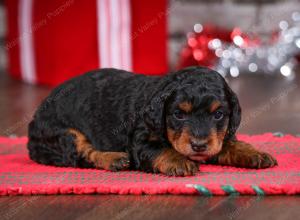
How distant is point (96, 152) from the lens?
317 centimetres

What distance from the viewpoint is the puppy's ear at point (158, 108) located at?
9.63 feet

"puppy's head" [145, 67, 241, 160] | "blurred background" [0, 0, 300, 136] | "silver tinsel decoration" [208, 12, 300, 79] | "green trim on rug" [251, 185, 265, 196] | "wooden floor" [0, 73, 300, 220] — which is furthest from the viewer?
"silver tinsel decoration" [208, 12, 300, 79]

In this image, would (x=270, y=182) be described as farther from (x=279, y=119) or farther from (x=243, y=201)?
(x=279, y=119)

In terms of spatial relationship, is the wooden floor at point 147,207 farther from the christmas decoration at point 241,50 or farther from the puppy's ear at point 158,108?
the christmas decoration at point 241,50

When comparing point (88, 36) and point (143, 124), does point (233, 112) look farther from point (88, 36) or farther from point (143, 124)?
point (88, 36)

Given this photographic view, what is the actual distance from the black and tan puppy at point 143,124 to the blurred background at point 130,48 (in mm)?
2049

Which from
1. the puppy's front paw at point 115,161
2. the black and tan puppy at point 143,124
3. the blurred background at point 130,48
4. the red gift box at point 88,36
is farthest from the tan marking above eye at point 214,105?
the red gift box at point 88,36

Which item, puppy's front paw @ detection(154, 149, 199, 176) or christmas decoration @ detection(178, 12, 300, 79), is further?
christmas decoration @ detection(178, 12, 300, 79)

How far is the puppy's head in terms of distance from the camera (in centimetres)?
279

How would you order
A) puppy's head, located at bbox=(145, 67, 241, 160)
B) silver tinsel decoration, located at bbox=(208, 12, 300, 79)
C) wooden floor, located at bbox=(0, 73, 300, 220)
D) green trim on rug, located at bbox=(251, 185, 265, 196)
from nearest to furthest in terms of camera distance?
wooden floor, located at bbox=(0, 73, 300, 220) < green trim on rug, located at bbox=(251, 185, 265, 196) < puppy's head, located at bbox=(145, 67, 241, 160) < silver tinsel decoration, located at bbox=(208, 12, 300, 79)

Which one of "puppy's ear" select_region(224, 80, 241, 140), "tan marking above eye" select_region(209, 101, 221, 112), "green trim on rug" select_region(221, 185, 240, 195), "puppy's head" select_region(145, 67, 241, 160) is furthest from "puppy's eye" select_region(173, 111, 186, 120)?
"green trim on rug" select_region(221, 185, 240, 195)

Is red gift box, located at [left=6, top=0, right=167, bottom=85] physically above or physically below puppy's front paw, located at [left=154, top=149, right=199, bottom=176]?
above

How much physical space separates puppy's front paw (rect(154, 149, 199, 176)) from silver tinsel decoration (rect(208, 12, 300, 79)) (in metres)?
4.26

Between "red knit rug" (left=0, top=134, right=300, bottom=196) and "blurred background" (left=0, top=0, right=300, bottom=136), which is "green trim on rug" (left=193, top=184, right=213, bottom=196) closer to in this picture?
"red knit rug" (left=0, top=134, right=300, bottom=196)
